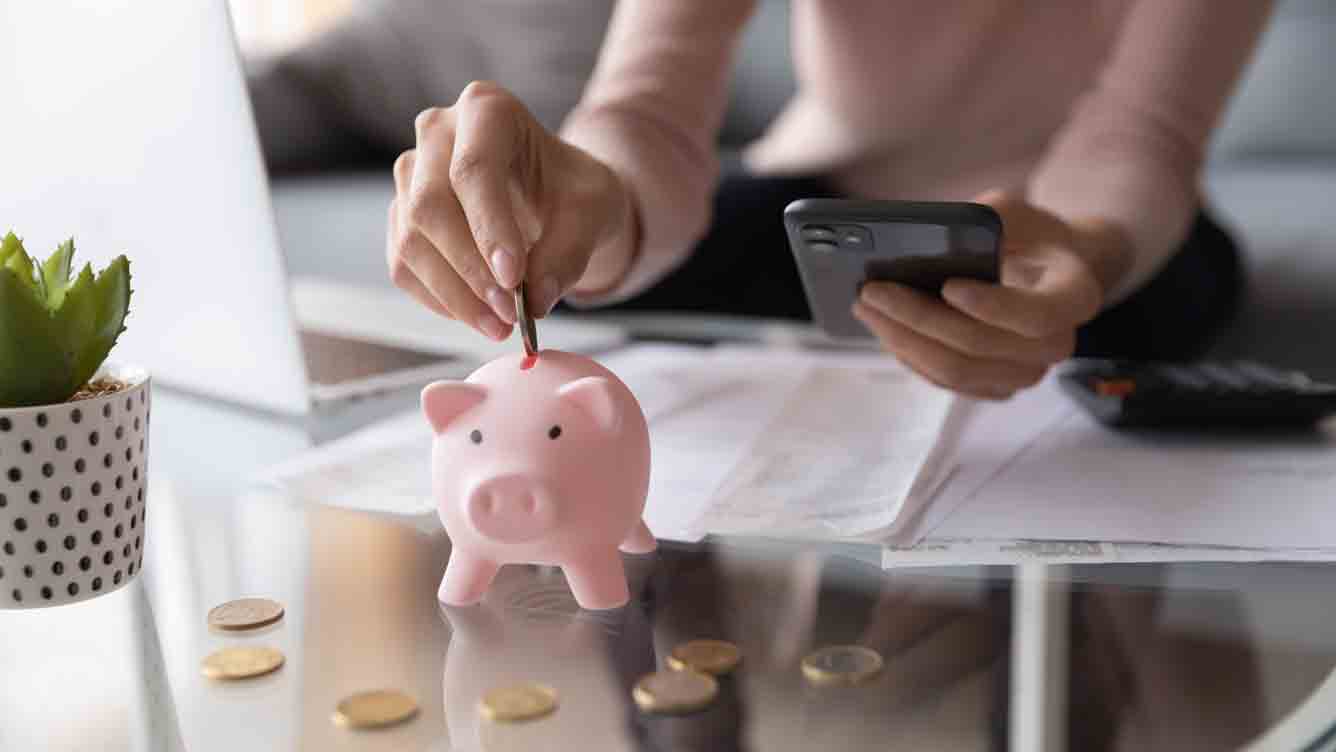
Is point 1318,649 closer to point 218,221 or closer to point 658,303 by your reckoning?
point 218,221

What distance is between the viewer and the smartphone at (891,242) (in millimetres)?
620

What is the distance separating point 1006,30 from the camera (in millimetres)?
1299

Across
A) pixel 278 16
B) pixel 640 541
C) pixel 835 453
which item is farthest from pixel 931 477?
pixel 278 16

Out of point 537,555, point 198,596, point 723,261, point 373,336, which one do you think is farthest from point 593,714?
point 723,261

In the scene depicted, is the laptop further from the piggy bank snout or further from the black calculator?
the black calculator

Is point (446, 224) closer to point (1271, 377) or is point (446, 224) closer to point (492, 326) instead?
point (492, 326)

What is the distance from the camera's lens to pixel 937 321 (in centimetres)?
69

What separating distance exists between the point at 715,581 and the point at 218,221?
0.36 meters

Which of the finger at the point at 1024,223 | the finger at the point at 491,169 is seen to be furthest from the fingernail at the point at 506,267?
the finger at the point at 1024,223

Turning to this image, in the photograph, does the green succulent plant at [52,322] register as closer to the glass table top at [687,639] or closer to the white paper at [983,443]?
the glass table top at [687,639]

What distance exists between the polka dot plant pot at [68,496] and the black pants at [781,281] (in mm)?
798

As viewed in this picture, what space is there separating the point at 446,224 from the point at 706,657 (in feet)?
0.73

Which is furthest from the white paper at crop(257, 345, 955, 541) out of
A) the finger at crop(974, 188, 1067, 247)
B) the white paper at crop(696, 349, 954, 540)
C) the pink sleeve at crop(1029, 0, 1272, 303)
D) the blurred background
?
the blurred background

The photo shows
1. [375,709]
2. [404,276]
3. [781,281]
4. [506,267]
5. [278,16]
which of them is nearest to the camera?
[375,709]
